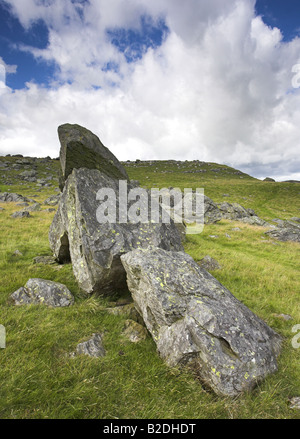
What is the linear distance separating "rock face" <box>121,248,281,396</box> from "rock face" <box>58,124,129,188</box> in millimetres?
7049

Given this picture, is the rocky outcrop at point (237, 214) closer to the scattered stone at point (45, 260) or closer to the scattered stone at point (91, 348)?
the scattered stone at point (45, 260)

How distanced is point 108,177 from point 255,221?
3817 centimetres

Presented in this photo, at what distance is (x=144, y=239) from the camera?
31.8 feet

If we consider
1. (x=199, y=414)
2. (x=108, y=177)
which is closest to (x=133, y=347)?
(x=199, y=414)

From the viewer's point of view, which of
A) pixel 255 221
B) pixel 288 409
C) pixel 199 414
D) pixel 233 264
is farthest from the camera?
pixel 255 221

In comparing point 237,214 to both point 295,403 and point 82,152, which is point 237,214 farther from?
point 295,403

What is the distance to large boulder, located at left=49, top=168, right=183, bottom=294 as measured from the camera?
8.22m

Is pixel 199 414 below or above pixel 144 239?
below

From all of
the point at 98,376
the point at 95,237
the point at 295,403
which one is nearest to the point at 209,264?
the point at 95,237

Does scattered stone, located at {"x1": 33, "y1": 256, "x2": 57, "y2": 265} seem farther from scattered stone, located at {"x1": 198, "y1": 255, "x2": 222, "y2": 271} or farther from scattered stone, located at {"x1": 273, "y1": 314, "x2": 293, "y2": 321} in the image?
scattered stone, located at {"x1": 273, "y1": 314, "x2": 293, "y2": 321}

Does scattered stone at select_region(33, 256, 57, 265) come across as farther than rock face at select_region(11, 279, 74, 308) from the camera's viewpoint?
Yes

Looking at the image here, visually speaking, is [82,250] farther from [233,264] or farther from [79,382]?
[233,264]

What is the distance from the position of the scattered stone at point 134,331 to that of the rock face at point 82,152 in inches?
339

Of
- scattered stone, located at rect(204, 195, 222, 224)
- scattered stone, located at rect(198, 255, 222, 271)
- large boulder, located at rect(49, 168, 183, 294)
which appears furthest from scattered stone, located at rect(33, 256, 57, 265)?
scattered stone, located at rect(204, 195, 222, 224)
